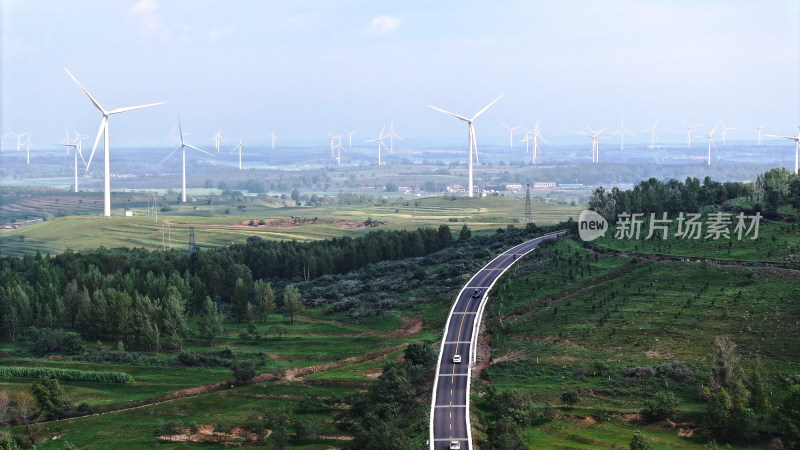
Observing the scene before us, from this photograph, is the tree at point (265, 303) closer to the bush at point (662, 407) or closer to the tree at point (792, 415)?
the bush at point (662, 407)

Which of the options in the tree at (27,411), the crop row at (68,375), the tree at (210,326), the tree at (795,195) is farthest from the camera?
the tree at (795,195)

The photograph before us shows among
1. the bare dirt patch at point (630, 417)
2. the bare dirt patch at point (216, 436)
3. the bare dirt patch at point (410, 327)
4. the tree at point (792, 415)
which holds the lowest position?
the bare dirt patch at point (216, 436)

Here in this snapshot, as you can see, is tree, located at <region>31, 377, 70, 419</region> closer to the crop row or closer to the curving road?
the crop row

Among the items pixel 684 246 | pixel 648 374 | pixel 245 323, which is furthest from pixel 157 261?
pixel 648 374

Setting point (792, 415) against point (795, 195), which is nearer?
point (792, 415)

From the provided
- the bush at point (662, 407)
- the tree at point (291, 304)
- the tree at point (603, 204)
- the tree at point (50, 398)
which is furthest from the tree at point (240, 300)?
the bush at point (662, 407)

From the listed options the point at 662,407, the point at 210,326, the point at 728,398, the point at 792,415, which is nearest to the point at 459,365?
the point at 662,407

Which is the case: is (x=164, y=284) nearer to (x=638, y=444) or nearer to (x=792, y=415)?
(x=638, y=444)
